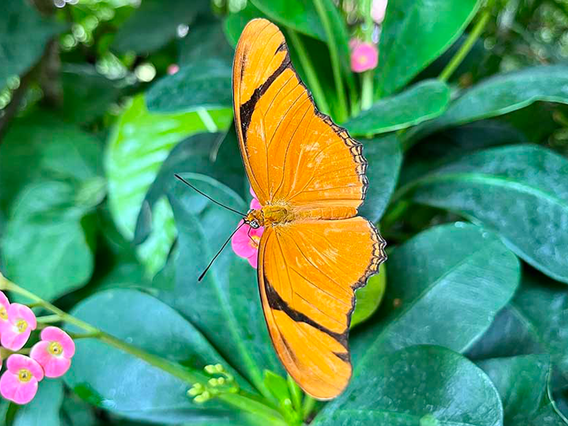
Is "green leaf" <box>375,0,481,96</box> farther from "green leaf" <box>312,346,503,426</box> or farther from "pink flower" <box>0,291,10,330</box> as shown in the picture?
"pink flower" <box>0,291,10,330</box>

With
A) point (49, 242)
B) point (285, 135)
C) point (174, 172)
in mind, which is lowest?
point (49, 242)

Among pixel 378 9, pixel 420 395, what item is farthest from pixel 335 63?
pixel 420 395

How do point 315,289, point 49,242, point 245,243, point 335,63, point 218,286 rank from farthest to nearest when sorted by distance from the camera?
point 49,242
point 335,63
point 218,286
point 245,243
point 315,289

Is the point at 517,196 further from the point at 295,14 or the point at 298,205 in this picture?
the point at 295,14

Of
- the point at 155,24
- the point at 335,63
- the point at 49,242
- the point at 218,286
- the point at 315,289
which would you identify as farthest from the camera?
the point at 155,24

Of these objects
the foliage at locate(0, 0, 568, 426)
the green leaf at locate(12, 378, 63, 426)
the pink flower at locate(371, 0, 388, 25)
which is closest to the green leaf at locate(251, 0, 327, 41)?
the foliage at locate(0, 0, 568, 426)

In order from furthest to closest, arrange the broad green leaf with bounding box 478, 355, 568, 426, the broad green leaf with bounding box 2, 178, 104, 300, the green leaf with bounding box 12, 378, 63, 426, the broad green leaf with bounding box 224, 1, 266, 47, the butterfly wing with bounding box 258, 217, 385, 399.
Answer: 1. the broad green leaf with bounding box 2, 178, 104, 300
2. the broad green leaf with bounding box 224, 1, 266, 47
3. the green leaf with bounding box 12, 378, 63, 426
4. the broad green leaf with bounding box 478, 355, 568, 426
5. the butterfly wing with bounding box 258, 217, 385, 399
